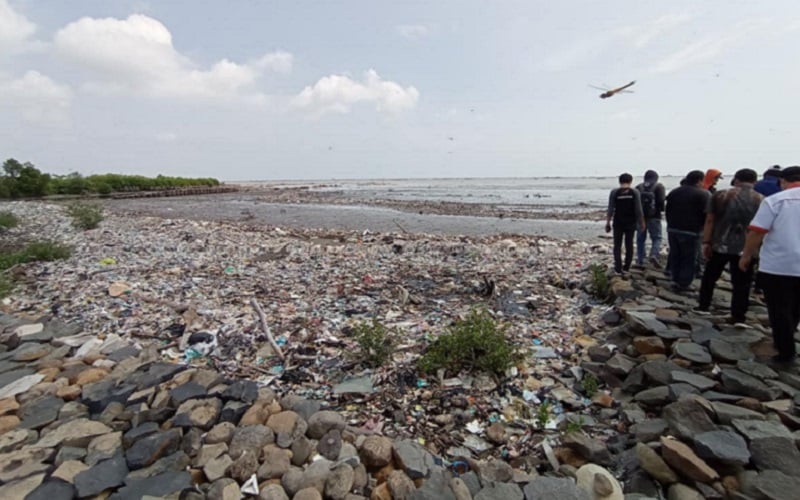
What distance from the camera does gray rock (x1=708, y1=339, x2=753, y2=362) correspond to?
11.0 ft

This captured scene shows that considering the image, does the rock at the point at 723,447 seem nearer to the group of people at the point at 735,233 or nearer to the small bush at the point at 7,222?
the group of people at the point at 735,233

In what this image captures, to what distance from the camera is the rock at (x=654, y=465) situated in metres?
2.31

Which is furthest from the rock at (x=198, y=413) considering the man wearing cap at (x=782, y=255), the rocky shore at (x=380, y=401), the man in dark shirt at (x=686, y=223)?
the man in dark shirt at (x=686, y=223)

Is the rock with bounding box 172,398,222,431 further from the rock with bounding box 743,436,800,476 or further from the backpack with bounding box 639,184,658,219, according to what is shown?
the backpack with bounding box 639,184,658,219

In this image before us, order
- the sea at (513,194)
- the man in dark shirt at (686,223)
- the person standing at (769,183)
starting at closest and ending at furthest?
the person standing at (769,183), the man in dark shirt at (686,223), the sea at (513,194)

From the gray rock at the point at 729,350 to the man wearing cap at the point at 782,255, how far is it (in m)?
0.20

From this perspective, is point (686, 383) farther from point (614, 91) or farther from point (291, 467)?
point (614, 91)

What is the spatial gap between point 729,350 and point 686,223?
7.73 feet

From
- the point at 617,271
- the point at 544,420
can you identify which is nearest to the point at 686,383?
the point at 544,420

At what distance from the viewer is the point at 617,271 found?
255 inches

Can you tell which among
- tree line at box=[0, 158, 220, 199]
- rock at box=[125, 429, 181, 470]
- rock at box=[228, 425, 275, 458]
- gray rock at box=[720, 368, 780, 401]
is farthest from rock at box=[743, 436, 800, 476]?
tree line at box=[0, 158, 220, 199]

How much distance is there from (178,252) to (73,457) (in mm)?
7221

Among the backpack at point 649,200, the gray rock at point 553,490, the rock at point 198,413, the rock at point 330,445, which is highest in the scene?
the backpack at point 649,200

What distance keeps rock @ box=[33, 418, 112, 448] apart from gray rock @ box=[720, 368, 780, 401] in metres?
4.63
